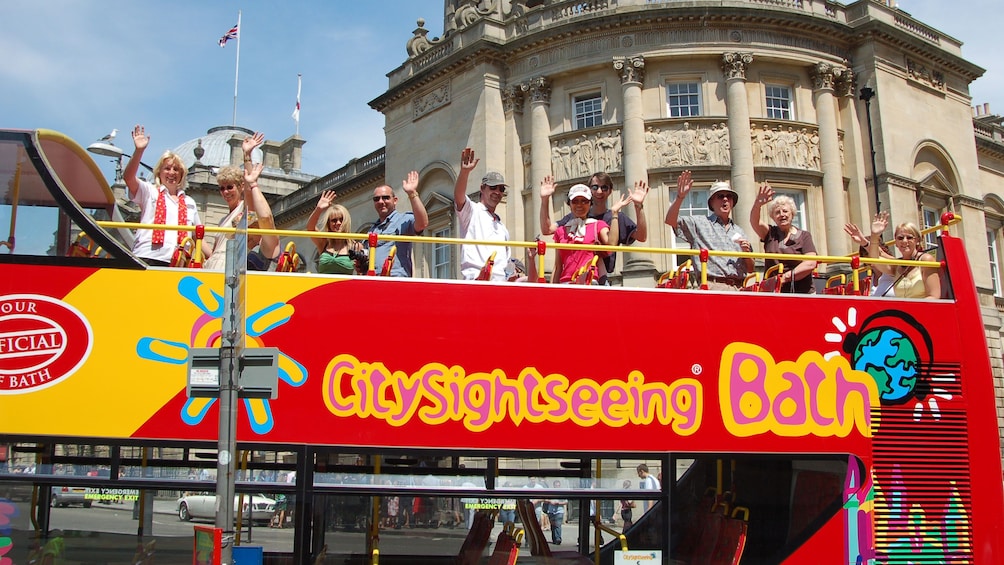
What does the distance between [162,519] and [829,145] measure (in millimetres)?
25486

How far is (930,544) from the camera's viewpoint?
20.6ft

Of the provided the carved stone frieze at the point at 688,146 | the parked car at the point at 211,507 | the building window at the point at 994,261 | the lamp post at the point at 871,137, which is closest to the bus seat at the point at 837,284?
the parked car at the point at 211,507

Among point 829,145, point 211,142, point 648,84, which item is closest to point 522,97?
point 648,84

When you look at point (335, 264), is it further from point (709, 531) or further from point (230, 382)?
point (709, 531)

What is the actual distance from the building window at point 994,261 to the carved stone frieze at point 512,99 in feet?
63.4

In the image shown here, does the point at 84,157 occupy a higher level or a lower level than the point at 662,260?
lower

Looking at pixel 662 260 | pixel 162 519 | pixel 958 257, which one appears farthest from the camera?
pixel 662 260

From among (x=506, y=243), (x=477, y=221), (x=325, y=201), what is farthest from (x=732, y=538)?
(x=325, y=201)

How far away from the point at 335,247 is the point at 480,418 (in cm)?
207

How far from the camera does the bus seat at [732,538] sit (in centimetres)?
628

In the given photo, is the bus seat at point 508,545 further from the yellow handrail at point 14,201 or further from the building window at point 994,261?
the building window at point 994,261

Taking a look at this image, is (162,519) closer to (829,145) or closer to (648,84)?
(648,84)

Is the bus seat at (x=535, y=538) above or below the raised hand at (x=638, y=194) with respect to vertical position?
below

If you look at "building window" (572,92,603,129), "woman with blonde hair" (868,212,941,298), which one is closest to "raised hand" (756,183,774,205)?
"woman with blonde hair" (868,212,941,298)
